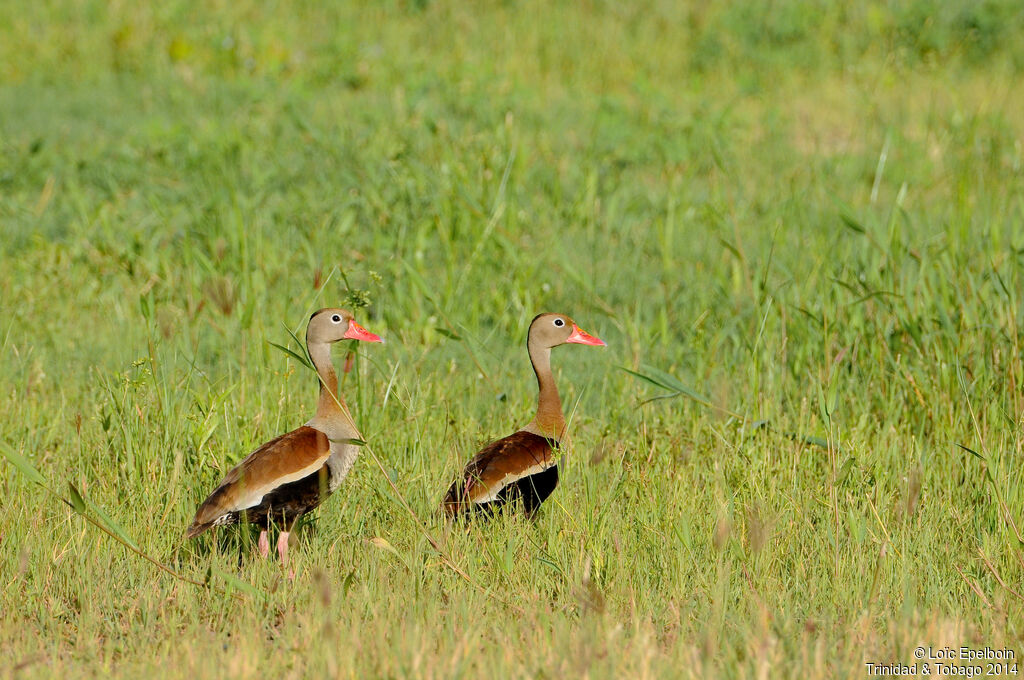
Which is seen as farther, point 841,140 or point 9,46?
point 9,46

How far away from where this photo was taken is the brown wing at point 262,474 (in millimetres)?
4348

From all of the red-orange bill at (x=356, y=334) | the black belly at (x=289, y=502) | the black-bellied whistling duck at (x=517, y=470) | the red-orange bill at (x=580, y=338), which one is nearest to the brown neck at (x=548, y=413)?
the black-bellied whistling duck at (x=517, y=470)

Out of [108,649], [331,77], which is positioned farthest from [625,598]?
[331,77]

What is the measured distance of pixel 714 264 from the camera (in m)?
7.99

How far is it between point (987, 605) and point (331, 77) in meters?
8.98

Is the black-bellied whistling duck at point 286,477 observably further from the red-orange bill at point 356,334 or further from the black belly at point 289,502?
the red-orange bill at point 356,334

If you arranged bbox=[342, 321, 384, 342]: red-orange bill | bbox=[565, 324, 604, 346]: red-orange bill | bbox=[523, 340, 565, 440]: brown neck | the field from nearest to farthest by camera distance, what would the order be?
the field, bbox=[342, 321, 384, 342]: red-orange bill, bbox=[523, 340, 565, 440]: brown neck, bbox=[565, 324, 604, 346]: red-orange bill

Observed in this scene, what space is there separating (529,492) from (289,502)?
913 millimetres

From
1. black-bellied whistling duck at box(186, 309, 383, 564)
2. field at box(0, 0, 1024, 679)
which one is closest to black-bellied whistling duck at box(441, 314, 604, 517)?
field at box(0, 0, 1024, 679)

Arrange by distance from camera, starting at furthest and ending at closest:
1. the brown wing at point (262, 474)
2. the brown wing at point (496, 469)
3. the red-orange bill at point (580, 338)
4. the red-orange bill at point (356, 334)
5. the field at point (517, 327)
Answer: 1. the red-orange bill at point (580, 338)
2. the red-orange bill at point (356, 334)
3. the brown wing at point (496, 469)
4. the brown wing at point (262, 474)
5. the field at point (517, 327)

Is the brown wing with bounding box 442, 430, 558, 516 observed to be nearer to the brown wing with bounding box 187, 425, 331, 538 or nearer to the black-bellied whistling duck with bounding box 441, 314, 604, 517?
the black-bellied whistling duck with bounding box 441, 314, 604, 517

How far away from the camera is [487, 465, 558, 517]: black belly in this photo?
468 centimetres

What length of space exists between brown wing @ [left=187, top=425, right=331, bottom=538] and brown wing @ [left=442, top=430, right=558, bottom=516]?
51cm

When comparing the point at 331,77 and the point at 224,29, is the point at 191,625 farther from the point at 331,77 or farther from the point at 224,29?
the point at 224,29
